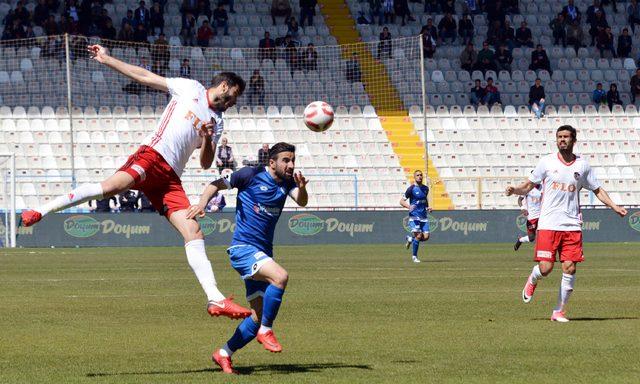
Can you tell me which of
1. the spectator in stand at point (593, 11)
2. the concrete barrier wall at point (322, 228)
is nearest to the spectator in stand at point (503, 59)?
the spectator in stand at point (593, 11)

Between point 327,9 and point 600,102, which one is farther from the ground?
point 327,9

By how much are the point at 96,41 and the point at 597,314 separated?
2848 centimetres

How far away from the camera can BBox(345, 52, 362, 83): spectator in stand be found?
140 feet

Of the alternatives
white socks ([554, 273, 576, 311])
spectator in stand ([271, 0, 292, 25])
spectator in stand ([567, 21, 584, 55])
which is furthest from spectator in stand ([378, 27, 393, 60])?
white socks ([554, 273, 576, 311])

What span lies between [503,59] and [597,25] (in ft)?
16.6

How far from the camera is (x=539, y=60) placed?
45375mm

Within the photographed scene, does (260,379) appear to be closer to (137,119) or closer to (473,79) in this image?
(137,119)

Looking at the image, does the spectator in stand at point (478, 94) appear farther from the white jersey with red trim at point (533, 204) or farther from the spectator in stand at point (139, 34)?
the white jersey with red trim at point (533, 204)

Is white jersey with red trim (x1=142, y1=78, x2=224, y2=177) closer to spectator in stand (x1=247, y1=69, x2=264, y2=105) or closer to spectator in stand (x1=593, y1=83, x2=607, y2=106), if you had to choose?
spectator in stand (x1=247, y1=69, x2=264, y2=105)

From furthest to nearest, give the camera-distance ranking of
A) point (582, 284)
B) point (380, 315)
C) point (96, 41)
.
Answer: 1. point (96, 41)
2. point (582, 284)
3. point (380, 315)

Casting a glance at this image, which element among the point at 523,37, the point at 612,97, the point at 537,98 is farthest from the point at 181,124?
the point at 523,37

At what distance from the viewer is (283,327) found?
42.2ft

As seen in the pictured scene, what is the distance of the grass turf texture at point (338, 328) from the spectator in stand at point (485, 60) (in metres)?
21.6

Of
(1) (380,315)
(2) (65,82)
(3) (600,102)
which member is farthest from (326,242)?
(1) (380,315)
